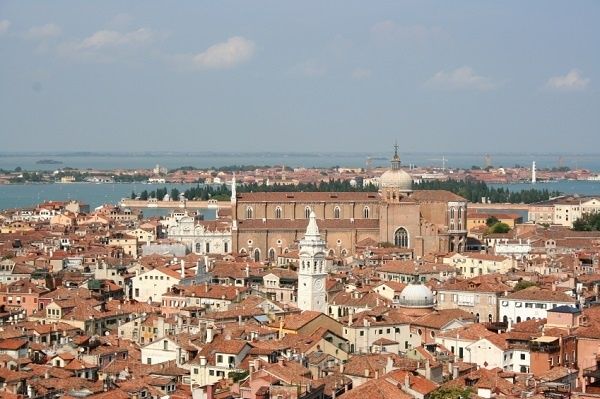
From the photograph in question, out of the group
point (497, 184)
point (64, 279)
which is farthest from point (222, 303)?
point (497, 184)

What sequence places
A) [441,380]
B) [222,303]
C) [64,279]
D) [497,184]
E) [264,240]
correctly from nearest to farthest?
1. [441,380]
2. [222,303]
3. [64,279]
4. [264,240]
5. [497,184]

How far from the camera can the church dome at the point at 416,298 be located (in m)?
23.9

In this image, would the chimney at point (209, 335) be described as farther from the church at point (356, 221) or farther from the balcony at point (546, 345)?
the church at point (356, 221)

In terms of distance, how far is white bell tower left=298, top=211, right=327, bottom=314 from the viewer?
24.4 meters

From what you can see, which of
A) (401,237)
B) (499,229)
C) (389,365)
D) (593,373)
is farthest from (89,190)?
(593,373)

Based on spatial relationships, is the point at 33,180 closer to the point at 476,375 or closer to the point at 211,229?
the point at 211,229

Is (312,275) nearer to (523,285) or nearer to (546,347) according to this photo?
(523,285)

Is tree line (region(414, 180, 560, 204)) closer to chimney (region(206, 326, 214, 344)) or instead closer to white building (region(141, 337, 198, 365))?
chimney (region(206, 326, 214, 344))

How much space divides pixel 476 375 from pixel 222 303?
10.2 metres

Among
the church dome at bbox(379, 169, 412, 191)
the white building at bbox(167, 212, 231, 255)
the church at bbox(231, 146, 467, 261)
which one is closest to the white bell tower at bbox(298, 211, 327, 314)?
the church at bbox(231, 146, 467, 261)

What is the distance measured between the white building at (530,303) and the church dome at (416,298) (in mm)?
1541

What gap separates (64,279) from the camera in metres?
31.6

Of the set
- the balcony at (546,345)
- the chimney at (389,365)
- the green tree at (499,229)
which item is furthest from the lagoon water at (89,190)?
the chimney at (389,365)

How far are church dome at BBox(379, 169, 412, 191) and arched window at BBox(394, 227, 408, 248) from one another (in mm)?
2241
